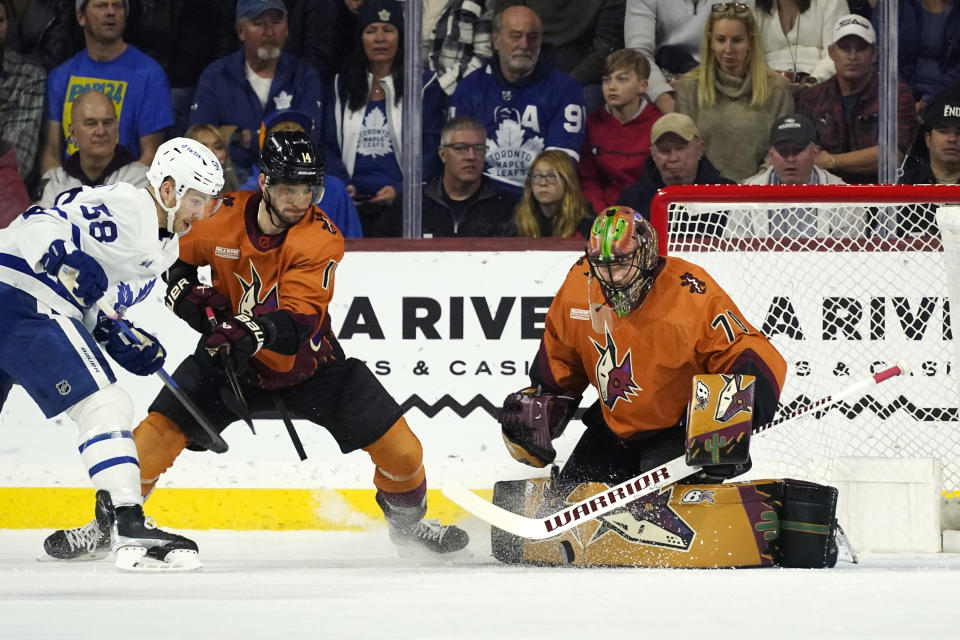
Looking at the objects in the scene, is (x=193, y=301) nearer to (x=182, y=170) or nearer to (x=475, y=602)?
(x=182, y=170)

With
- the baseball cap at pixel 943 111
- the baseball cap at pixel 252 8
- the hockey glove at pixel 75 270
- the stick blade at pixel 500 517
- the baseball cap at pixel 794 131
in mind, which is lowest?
the stick blade at pixel 500 517

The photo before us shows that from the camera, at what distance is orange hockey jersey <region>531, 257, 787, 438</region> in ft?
11.7

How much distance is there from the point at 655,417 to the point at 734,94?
188cm

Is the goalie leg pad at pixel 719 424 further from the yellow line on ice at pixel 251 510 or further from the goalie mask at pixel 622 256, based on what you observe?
the yellow line on ice at pixel 251 510

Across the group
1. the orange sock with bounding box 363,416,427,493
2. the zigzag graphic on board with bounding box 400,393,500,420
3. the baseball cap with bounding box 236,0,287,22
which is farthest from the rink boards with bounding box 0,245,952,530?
the baseball cap with bounding box 236,0,287,22

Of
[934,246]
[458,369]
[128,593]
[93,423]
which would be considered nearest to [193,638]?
[128,593]

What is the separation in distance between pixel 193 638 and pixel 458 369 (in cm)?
273

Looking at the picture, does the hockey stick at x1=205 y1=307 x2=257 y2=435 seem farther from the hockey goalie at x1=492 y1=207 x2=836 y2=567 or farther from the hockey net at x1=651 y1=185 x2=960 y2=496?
the hockey net at x1=651 y1=185 x2=960 y2=496

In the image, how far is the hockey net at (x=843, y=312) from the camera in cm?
451

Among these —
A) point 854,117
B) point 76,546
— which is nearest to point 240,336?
point 76,546

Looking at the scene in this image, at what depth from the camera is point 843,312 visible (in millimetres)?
4637

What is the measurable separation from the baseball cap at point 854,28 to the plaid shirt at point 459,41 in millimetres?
1258

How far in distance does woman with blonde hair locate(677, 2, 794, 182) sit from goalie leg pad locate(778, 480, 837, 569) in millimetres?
1841

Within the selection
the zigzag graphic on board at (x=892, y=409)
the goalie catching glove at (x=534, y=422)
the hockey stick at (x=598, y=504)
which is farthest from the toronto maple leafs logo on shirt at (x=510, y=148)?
the hockey stick at (x=598, y=504)
